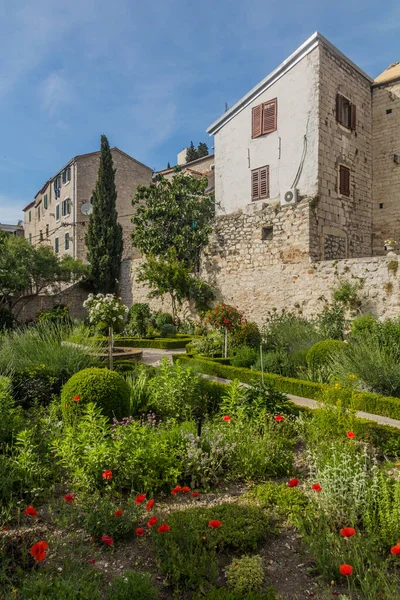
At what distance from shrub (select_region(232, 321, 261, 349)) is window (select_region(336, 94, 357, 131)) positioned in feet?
26.9

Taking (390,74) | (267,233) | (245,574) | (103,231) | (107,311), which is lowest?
(245,574)

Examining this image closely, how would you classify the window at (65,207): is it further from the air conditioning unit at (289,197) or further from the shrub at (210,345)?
the shrub at (210,345)

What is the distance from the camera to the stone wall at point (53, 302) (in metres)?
21.8

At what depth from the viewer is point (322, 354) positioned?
24.2 ft

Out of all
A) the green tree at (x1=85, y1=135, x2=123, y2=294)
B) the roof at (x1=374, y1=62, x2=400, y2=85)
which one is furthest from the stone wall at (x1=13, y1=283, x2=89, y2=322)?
the roof at (x1=374, y1=62, x2=400, y2=85)

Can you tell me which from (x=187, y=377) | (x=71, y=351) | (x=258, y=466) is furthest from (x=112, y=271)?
(x=258, y=466)

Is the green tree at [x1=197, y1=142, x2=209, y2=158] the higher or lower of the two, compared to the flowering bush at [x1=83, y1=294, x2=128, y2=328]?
higher

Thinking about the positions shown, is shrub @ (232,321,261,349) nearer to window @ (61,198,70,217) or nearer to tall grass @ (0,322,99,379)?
tall grass @ (0,322,99,379)

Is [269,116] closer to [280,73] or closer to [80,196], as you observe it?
[280,73]

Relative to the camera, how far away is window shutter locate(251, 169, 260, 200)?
15.2m

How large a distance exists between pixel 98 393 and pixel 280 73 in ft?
45.0

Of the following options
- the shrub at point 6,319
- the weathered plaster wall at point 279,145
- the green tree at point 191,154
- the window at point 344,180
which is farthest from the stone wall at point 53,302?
the green tree at point 191,154

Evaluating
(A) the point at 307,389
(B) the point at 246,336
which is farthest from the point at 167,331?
(A) the point at 307,389

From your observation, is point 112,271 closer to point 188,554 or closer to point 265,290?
point 265,290
